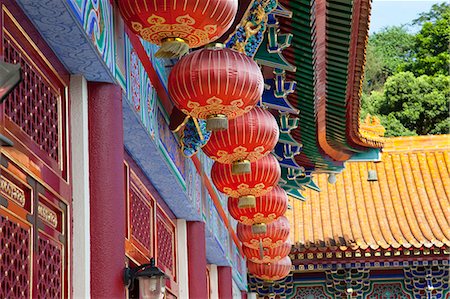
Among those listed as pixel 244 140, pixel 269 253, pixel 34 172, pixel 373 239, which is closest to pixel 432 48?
pixel 373 239

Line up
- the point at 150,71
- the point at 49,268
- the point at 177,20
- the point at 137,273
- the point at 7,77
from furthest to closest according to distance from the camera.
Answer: the point at 150,71
the point at 137,273
the point at 177,20
the point at 49,268
the point at 7,77

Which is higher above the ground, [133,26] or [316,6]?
[316,6]

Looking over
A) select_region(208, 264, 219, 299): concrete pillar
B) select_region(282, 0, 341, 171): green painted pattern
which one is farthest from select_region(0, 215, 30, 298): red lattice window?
select_region(208, 264, 219, 299): concrete pillar

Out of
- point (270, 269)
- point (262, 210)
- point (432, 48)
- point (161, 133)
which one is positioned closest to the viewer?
point (161, 133)

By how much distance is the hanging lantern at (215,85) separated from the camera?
19.7 ft

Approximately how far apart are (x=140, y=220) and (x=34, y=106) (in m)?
2.67

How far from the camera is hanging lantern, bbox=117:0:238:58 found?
485 centimetres

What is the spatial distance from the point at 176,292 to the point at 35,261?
417cm

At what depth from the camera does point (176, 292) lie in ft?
27.7

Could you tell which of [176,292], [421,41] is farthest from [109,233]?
[421,41]

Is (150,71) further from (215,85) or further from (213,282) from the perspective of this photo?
(213,282)

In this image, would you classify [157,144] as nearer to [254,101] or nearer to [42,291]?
[254,101]

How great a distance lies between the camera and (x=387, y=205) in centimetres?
1898

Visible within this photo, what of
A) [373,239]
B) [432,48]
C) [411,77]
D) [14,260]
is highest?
[432,48]
